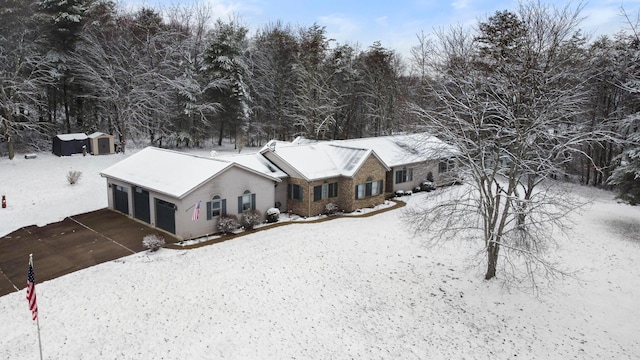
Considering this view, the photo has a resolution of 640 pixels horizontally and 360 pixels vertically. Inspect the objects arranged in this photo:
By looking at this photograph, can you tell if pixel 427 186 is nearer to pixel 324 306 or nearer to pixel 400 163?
pixel 400 163


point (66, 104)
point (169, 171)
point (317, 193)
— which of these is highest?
point (66, 104)

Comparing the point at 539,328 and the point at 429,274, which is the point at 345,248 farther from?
the point at 539,328

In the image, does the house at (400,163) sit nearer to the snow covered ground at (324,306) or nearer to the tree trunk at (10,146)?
the snow covered ground at (324,306)

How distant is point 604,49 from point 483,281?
26.8 m

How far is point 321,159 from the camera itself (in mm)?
27062

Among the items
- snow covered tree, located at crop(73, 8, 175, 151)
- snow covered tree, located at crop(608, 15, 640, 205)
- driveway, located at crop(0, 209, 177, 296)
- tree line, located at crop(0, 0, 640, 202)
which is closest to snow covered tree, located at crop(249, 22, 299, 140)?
tree line, located at crop(0, 0, 640, 202)

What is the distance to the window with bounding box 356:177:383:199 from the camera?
87.9ft

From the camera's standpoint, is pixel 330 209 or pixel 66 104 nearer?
pixel 330 209

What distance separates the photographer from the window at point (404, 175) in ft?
102

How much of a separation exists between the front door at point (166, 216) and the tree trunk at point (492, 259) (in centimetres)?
1512

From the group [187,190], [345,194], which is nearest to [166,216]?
[187,190]

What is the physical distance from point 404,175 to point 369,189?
17.3ft

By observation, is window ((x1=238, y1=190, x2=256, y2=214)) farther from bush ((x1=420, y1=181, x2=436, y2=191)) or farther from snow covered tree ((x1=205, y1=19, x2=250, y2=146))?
snow covered tree ((x1=205, y1=19, x2=250, y2=146))

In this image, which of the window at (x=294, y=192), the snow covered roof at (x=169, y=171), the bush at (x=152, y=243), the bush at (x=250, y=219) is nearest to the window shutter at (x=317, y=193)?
the window at (x=294, y=192)
